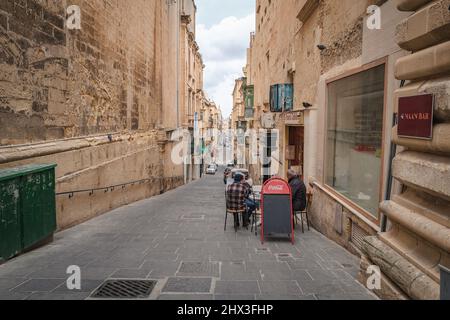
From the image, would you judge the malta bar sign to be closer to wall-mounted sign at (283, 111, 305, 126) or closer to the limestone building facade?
the limestone building facade

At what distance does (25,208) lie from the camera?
5539 mm

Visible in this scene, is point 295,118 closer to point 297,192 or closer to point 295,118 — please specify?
point 295,118

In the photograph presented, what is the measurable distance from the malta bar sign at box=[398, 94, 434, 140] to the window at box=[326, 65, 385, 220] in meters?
1.69

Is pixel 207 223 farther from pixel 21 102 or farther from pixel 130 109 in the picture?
pixel 130 109

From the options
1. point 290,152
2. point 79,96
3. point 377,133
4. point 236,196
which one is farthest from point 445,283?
point 290,152

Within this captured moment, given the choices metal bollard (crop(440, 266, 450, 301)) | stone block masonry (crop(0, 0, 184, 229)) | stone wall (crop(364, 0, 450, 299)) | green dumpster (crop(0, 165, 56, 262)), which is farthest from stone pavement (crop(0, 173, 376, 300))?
metal bollard (crop(440, 266, 450, 301))

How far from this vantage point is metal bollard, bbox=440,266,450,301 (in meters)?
2.39

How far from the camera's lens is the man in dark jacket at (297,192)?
7781mm

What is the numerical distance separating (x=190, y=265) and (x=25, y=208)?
2678 mm

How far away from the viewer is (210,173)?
48344mm

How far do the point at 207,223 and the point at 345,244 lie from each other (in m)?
3.49

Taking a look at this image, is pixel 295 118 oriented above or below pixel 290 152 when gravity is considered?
above
